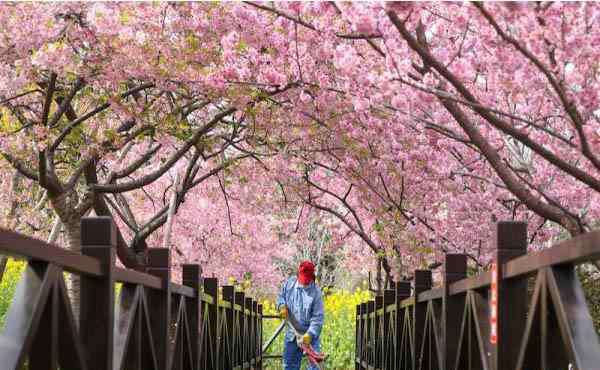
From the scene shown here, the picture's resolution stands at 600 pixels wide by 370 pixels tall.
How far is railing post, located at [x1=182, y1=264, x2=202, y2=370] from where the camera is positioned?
341 inches

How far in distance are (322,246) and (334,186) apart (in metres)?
17.9

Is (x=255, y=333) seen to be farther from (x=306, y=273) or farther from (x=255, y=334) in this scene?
(x=306, y=273)

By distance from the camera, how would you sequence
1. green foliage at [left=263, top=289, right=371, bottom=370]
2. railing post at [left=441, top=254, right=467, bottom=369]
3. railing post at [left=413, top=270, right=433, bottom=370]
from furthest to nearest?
green foliage at [left=263, top=289, right=371, bottom=370]
railing post at [left=413, top=270, right=433, bottom=370]
railing post at [left=441, top=254, right=467, bottom=369]

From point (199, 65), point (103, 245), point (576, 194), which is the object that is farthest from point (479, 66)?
point (103, 245)

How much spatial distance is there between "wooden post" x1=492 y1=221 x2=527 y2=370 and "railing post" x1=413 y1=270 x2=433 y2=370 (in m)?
3.57

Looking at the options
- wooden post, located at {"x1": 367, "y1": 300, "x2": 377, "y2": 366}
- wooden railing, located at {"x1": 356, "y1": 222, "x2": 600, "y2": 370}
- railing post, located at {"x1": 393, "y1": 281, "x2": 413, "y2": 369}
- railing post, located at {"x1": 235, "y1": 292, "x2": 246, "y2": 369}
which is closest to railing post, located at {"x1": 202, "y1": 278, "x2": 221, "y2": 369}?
railing post, located at {"x1": 393, "y1": 281, "x2": 413, "y2": 369}

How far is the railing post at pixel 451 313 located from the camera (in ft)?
20.4

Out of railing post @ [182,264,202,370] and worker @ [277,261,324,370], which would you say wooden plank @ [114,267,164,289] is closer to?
railing post @ [182,264,202,370]

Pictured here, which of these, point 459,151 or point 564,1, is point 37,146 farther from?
point 564,1

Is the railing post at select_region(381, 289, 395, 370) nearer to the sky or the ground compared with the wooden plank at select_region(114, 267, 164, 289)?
nearer to the sky

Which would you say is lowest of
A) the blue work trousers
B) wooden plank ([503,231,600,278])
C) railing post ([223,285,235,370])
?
wooden plank ([503,231,600,278])

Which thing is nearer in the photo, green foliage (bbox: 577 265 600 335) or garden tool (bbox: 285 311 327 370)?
green foliage (bbox: 577 265 600 335)

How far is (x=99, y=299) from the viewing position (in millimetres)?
4680

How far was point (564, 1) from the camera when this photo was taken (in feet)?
15.4
